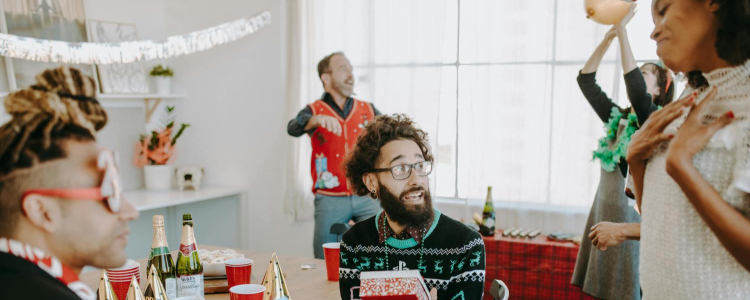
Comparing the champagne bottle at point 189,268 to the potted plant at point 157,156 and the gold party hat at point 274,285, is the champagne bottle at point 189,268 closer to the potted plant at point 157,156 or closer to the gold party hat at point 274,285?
the gold party hat at point 274,285

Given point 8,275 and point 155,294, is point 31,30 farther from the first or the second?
point 8,275

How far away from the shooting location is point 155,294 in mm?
1573

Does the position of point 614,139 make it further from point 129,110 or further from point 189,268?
point 129,110

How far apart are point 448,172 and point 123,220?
356 cm

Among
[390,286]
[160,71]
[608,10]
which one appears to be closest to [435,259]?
[390,286]

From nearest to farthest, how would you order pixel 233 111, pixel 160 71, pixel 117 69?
pixel 117 69 → pixel 160 71 → pixel 233 111

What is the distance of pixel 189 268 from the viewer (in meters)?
1.85

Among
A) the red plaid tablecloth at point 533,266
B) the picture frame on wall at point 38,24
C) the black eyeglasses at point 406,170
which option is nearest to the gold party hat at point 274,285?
the black eyeglasses at point 406,170

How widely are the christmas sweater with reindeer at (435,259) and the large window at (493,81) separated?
2.16m

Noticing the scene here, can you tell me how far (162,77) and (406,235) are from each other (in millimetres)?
3628

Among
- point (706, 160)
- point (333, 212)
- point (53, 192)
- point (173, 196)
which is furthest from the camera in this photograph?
point (173, 196)

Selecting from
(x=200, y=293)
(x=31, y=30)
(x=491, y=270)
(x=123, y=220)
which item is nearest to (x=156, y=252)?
(x=200, y=293)

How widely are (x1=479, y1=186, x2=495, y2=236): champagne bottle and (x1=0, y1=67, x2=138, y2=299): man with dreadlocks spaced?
318 cm

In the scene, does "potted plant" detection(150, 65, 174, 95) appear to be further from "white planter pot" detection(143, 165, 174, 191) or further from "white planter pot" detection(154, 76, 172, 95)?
"white planter pot" detection(143, 165, 174, 191)
